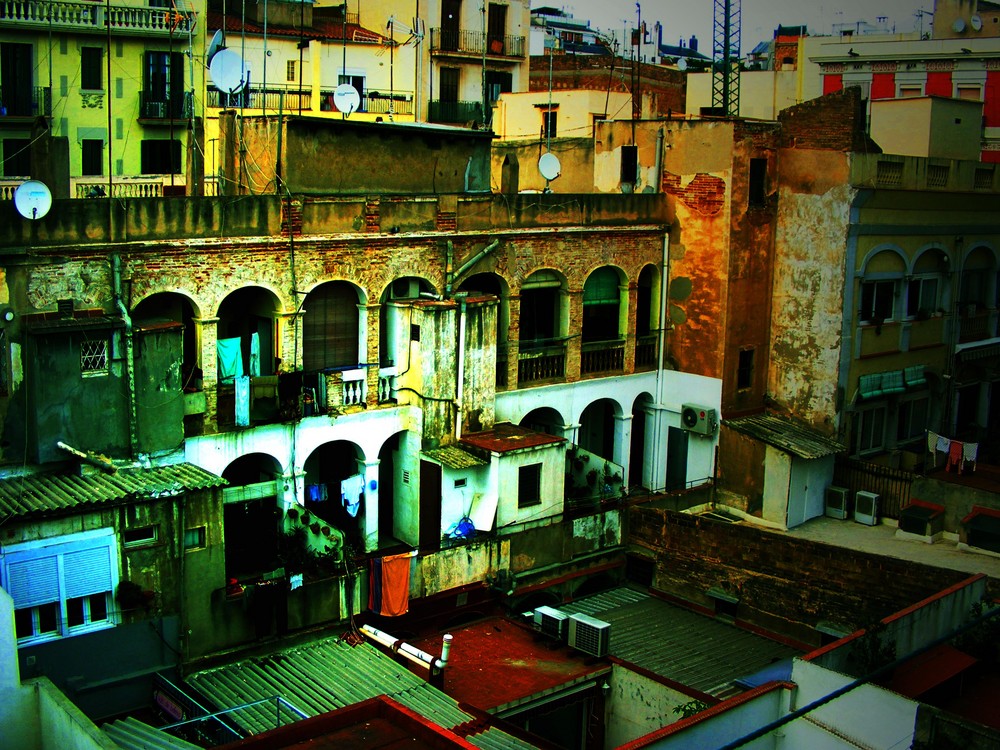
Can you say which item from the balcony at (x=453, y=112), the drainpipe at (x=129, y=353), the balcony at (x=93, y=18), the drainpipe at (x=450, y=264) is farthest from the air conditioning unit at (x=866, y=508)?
the balcony at (x=453, y=112)

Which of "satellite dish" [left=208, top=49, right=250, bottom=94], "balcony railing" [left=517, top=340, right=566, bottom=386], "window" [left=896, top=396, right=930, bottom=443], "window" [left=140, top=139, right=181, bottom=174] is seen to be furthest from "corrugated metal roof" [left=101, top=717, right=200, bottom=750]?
"window" [left=140, top=139, right=181, bottom=174]

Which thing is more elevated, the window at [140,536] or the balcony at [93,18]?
the balcony at [93,18]

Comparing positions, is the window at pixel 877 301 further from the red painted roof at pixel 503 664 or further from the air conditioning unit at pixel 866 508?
the red painted roof at pixel 503 664

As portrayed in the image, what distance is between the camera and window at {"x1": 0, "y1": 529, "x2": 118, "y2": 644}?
1928 centimetres

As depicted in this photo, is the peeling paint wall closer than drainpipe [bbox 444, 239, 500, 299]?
No

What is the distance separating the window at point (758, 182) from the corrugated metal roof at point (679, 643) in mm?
10373

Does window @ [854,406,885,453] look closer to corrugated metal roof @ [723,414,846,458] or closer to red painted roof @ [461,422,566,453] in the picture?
corrugated metal roof @ [723,414,846,458]

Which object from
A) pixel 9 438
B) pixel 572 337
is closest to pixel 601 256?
pixel 572 337

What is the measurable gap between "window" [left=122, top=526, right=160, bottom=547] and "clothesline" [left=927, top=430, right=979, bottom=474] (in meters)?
20.3

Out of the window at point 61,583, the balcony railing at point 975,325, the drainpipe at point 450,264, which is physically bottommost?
the window at point 61,583

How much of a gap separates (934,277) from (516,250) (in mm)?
12702

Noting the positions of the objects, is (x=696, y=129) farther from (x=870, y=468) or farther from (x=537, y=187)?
(x=870, y=468)

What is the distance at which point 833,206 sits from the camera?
2956cm

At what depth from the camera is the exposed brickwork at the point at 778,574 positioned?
2392cm
